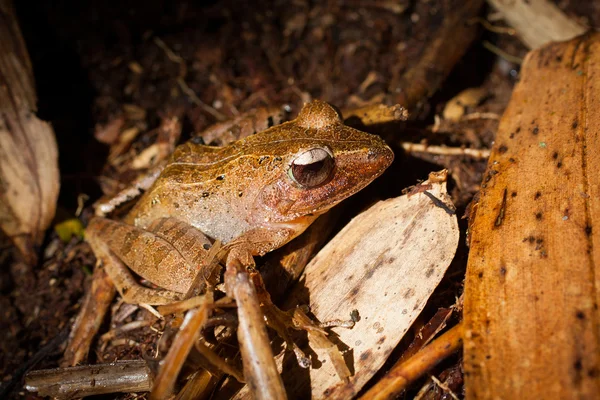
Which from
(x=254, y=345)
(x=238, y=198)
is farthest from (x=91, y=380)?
(x=238, y=198)

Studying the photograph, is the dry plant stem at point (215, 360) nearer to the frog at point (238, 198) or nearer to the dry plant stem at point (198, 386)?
the dry plant stem at point (198, 386)

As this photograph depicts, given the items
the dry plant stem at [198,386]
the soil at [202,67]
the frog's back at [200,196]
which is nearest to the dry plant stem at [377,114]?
the soil at [202,67]

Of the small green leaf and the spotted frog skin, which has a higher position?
the spotted frog skin

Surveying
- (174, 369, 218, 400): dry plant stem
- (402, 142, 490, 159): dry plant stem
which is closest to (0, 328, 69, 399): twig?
(174, 369, 218, 400): dry plant stem

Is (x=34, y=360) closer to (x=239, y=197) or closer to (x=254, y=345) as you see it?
(x=239, y=197)

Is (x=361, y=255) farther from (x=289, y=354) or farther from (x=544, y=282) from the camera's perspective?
(x=544, y=282)

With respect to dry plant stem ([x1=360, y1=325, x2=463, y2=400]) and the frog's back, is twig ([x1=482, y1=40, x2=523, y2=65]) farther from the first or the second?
dry plant stem ([x1=360, y1=325, x2=463, y2=400])

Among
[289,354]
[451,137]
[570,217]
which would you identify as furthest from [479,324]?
[451,137]

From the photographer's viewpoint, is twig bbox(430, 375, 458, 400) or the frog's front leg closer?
twig bbox(430, 375, 458, 400)
